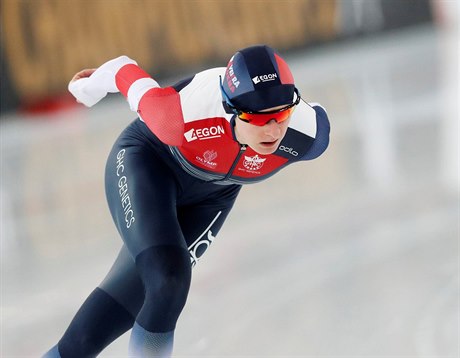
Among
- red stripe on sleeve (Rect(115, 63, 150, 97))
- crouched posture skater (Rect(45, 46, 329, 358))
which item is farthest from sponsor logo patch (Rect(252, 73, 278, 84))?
red stripe on sleeve (Rect(115, 63, 150, 97))

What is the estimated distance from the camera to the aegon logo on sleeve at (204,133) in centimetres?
286

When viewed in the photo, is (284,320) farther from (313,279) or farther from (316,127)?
(316,127)

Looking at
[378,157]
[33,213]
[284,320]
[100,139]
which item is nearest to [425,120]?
[378,157]

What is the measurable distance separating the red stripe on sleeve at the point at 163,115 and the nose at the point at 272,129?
0.96ft

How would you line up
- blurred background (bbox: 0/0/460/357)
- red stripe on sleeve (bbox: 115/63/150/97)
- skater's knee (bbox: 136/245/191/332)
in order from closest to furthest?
skater's knee (bbox: 136/245/191/332) < red stripe on sleeve (bbox: 115/63/150/97) < blurred background (bbox: 0/0/460/357)

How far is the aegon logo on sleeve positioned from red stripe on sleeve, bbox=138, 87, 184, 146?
0.17 metres

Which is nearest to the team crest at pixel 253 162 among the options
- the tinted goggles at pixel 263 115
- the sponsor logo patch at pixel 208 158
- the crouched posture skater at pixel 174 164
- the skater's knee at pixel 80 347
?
the crouched posture skater at pixel 174 164

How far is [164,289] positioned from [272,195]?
3.40m

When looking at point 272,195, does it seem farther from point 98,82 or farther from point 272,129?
point 272,129

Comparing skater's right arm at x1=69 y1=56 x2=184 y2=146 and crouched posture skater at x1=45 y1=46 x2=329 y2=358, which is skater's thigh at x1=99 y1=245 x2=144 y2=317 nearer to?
crouched posture skater at x1=45 y1=46 x2=329 y2=358

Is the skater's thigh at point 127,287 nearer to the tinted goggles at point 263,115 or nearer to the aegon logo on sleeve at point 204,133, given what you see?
the aegon logo on sleeve at point 204,133

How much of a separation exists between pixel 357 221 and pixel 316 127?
2.13 m

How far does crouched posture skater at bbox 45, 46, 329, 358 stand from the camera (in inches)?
98.2

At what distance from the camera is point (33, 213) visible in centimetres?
570
